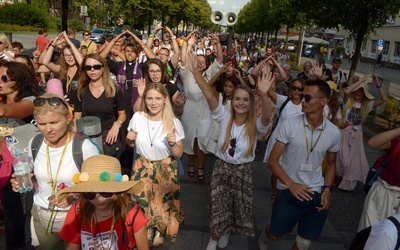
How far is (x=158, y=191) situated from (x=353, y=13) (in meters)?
9.68

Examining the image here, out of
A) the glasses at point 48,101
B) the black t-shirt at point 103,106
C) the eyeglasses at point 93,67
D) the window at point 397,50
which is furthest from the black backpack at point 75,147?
the window at point 397,50

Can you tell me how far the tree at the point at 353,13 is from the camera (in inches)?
396

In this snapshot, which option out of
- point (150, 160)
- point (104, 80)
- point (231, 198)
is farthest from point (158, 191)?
point (104, 80)

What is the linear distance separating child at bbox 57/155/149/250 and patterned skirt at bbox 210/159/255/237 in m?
1.39

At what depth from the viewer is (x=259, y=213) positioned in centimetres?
470

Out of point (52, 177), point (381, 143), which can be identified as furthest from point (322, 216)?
point (52, 177)

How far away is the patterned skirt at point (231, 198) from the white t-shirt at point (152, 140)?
580 mm

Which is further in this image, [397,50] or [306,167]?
[397,50]

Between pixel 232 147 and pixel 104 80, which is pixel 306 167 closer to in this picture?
pixel 232 147

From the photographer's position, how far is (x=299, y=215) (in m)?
3.19

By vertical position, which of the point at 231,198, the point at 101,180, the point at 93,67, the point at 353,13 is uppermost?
the point at 353,13

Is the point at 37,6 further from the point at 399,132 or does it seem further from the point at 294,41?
the point at 399,132

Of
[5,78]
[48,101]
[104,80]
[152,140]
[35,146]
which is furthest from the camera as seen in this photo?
[104,80]

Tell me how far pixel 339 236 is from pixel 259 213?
1.04 metres
